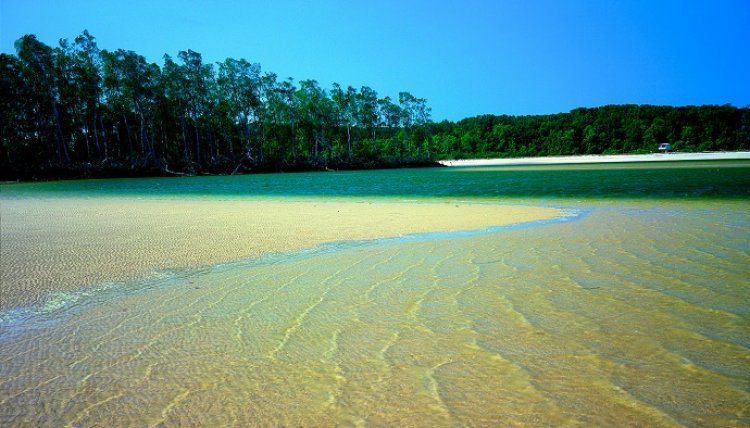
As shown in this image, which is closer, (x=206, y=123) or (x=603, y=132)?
(x=206, y=123)

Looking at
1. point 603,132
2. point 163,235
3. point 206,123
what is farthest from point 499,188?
point 603,132

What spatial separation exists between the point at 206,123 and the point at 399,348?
70251mm

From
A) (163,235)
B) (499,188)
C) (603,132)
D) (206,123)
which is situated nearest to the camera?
(163,235)

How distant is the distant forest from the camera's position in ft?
156

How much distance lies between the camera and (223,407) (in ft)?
7.33

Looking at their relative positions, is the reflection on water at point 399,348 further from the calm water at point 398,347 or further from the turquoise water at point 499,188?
the turquoise water at point 499,188

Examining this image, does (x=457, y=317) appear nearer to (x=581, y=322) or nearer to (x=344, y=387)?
(x=581, y=322)

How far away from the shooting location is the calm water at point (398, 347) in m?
2.18

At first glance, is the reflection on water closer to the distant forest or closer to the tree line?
the distant forest

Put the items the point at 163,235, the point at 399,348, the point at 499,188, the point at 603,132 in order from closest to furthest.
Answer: the point at 399,348
the point at 163,235
the point at 499,188
the point at 603,132

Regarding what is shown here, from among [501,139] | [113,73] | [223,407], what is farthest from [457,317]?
[501,139]

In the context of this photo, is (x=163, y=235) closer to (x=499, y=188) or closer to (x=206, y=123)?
(x=499, y=188)

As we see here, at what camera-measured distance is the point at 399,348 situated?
2947 millimetres

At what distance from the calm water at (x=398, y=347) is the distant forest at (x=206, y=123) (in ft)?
169
